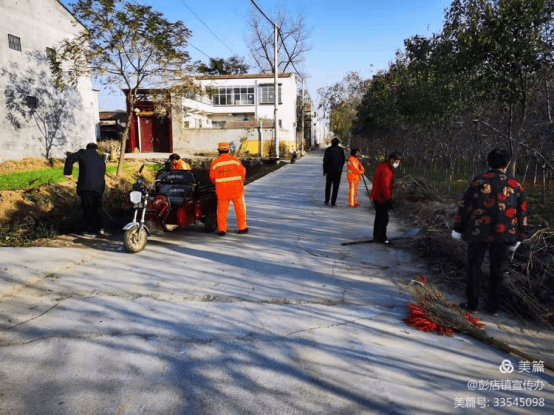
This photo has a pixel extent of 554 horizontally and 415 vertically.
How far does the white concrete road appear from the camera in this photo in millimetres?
2711

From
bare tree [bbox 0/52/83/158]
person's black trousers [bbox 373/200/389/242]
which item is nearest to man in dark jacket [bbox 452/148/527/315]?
person's black trousers [bbox 373/200/389/242]

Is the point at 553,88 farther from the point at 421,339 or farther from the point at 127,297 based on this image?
the point at 127,297

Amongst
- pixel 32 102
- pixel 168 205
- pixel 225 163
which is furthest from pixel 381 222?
pixel 32 102

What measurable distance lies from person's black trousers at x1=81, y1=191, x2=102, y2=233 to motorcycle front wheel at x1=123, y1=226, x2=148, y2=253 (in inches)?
69.3

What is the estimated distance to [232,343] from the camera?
346 centimetres

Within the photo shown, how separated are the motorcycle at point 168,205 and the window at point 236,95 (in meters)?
43.3

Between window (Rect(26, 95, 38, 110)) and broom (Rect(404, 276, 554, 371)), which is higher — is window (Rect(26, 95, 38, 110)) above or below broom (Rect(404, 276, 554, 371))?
above

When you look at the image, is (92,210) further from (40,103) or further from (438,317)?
(40,103)

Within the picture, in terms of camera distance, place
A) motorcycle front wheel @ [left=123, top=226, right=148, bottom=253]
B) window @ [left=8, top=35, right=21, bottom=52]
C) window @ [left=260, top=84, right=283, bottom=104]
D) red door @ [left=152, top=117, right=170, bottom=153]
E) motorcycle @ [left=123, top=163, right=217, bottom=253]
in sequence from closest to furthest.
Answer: motorcycle front wheel @ [left=123, top=226, right=148, bottom=253] < motorcycle @ [left=123, top=163, right=217, bottom=253] < window @ [left=8, top=35, right=21, bottom=52] < red door @ [left=152, top=117, right=170, bottom=153] < window @ [left=260, top=84, right=283, bottom=104]

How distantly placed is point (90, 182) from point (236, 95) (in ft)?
145

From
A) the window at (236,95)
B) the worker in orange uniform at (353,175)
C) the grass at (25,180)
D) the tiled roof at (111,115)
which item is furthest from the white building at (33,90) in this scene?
the window at (236,95)

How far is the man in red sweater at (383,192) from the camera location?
6699mm

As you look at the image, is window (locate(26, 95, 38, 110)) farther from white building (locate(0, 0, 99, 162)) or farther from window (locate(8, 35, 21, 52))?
window (locate(8, 35, 21, 52))

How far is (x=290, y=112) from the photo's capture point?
5138 cm
